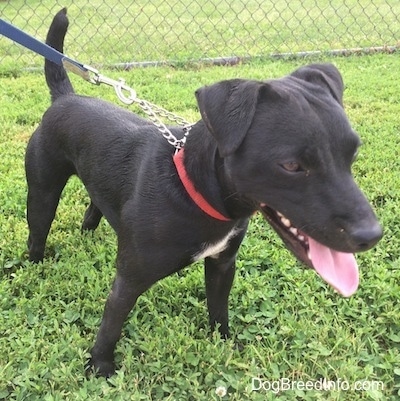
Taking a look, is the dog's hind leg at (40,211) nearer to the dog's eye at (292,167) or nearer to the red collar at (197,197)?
the red collar at (197,197)

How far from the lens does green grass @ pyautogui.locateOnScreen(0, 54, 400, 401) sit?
2.48 metres

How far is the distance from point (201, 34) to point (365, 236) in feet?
25.3

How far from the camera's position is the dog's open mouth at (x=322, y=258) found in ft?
6.19

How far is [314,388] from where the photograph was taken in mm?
2486

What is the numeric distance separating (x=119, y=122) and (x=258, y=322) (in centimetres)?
126

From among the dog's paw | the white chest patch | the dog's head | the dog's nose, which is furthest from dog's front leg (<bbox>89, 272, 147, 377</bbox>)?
the dog's nose

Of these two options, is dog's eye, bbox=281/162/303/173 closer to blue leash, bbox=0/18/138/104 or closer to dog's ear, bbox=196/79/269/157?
dog's ear, bbox=196/79/269/157

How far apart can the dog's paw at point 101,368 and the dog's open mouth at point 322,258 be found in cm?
115

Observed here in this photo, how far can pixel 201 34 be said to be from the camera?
349 inches

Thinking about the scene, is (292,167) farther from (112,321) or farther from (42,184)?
(42,184)

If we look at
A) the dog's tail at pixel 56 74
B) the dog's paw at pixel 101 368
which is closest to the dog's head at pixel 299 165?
the dog's paw at pixel 101 368

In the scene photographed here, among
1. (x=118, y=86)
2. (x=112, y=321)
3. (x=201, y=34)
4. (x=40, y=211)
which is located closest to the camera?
(x=112, y=321)
